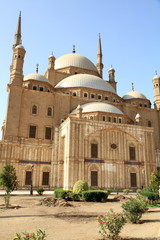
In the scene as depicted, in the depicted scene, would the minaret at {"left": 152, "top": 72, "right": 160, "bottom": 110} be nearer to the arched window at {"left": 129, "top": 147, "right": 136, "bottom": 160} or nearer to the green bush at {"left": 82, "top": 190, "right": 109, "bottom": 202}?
the arched window at {"left": 129, "top": 147, "right": 136, "bottom": 160}

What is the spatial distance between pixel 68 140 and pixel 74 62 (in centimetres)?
2049

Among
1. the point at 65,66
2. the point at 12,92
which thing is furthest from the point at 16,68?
the point at 65,66

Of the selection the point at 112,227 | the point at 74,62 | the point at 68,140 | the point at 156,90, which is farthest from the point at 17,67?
the point at 112,227

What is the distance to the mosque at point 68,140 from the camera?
24.7 m

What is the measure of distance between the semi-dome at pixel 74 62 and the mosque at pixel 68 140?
28.7 feet

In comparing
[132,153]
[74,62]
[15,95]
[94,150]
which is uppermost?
[74,62]

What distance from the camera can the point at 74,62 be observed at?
40750 mm

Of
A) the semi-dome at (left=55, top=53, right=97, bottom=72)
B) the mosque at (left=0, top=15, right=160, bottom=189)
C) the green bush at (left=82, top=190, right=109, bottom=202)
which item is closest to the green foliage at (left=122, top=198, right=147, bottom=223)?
the green bush at (left=82, top=190, right=109, bottom=202)

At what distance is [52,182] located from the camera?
2553 centimetres

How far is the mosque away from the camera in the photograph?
2473cm

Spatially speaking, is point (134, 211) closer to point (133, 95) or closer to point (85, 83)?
point (85, 83)

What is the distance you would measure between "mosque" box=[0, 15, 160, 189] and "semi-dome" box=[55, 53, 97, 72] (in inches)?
345

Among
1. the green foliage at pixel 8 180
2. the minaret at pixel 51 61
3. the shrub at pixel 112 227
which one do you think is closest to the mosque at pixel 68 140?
the minaret at pixel 51 61

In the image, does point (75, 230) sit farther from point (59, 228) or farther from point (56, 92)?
point (56, 92)
